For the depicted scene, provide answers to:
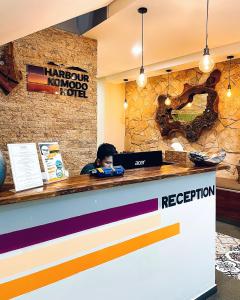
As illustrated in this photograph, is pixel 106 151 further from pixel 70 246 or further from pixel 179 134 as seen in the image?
pixel 179 134

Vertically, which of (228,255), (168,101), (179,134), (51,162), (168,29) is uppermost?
(168,29)

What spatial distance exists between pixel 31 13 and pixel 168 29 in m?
2.17

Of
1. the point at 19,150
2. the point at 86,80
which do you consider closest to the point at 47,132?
the point at 86,80

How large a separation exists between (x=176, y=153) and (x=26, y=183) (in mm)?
1700

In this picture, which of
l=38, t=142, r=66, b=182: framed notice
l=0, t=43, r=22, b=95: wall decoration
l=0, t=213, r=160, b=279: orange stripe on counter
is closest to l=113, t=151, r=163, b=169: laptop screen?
l=0, t=213, r=160, b=279: orange stripe on counter

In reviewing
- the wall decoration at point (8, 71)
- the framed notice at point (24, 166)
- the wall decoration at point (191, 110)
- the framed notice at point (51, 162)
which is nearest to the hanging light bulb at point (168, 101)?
the wall decoration at point (191, 110)

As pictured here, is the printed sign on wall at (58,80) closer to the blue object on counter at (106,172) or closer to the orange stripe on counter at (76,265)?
the blue object on counter at (106,172)

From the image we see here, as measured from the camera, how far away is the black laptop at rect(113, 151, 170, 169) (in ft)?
7.23

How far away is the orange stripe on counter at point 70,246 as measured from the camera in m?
1.37

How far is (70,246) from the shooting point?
158 cm

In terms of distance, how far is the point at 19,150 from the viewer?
54.7 inches

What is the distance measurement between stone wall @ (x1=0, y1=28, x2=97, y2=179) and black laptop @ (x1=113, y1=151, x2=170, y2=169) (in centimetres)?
194

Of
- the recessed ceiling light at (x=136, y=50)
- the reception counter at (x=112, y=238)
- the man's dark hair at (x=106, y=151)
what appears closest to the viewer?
the reception counter at (x=112, y=238)

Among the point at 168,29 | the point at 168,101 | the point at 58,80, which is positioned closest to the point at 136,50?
the point at 168,29
